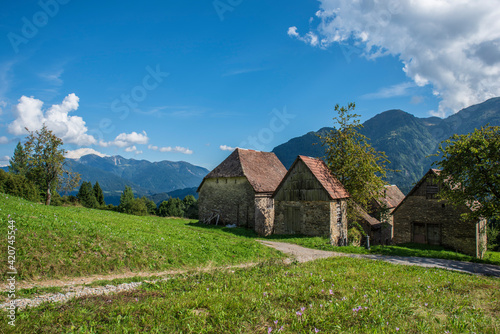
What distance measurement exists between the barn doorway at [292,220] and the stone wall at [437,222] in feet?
45.4

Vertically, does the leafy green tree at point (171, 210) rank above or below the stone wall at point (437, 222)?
below

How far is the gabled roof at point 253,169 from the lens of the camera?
29000mm

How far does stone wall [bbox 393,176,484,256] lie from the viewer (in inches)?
1014

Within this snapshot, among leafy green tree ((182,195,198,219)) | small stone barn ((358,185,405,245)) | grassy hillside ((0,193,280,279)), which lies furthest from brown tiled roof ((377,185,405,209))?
leafy green tree ((182,195,198,219))

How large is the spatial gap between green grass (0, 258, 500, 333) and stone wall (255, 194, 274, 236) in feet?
55.8

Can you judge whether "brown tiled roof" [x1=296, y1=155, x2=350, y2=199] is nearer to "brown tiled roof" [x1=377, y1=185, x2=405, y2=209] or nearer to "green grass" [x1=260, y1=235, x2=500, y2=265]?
"green grass" [x1=260, y1=235, x2=500, y2=265]

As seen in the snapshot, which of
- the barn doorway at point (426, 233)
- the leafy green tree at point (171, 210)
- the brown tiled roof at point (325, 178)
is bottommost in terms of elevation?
the leafy green tree at point (171, 210)

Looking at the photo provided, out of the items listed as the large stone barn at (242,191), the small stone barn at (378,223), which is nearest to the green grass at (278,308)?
the large stone barn at (242,191)

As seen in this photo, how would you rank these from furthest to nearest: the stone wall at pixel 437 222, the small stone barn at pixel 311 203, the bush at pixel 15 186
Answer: the bush at pixel 15 186, the stone wall at pixel 437 222, the small stone barn at pixel 311 203

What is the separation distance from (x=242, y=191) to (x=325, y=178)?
9.91 metres

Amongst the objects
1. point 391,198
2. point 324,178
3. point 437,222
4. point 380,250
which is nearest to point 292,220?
point 324,178

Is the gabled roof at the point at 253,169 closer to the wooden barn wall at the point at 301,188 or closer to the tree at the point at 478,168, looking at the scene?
the wooden barn wall at the point at 301,188

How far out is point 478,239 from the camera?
1023 inches

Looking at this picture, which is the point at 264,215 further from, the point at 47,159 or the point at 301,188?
the point at 47,159
